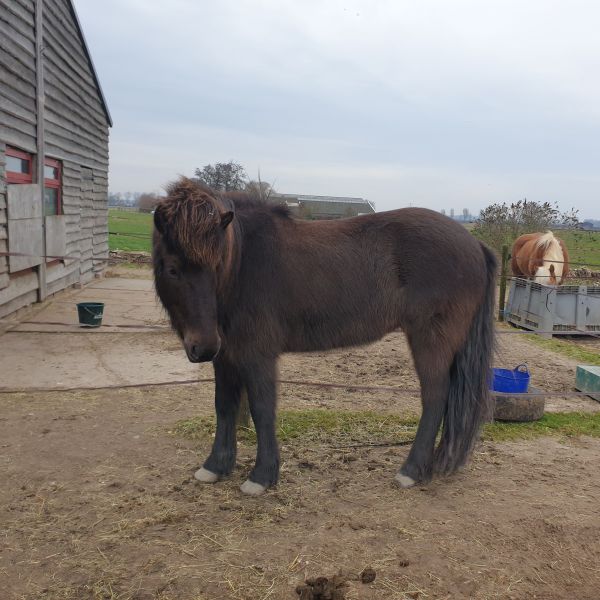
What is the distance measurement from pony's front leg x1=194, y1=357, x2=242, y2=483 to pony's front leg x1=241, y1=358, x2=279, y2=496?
0.22m

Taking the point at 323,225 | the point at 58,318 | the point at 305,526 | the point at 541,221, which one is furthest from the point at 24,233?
the point at 541,221

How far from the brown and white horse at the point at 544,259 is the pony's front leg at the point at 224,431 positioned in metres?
7.34

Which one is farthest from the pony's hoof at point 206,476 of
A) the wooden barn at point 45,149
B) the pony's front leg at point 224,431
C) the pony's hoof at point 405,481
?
the wooden barn at point 45,149


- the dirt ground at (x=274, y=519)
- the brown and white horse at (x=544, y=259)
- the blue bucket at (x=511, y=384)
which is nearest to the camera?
the dirt ground at (x=274, y=519)

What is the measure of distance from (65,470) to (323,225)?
8.04 feet

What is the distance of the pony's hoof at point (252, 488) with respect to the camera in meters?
3.35

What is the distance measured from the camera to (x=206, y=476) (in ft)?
11.6

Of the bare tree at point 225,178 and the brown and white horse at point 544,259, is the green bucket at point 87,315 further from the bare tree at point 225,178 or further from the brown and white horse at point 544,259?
the brown and white horse at point 544,259

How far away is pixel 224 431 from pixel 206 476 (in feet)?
1.04

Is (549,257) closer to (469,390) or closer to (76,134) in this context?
(469,390)

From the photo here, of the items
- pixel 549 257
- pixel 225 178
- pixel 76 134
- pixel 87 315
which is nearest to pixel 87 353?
pixel 87 315

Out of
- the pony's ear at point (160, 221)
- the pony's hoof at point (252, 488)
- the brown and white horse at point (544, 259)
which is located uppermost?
the pony's ear at point (160, 221)

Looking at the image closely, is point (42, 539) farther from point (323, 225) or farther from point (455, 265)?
point (455, 265)

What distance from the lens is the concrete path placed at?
18.8 ft
